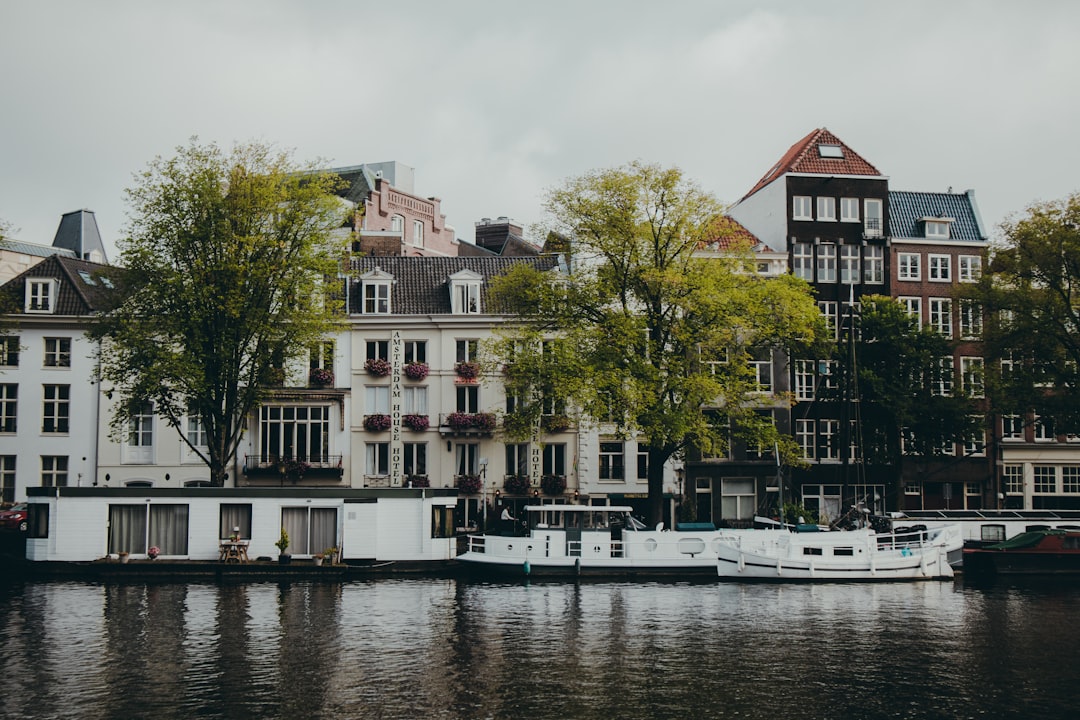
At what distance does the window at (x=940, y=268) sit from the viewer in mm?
69688

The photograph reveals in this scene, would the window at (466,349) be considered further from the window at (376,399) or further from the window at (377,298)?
the window at (377,298)

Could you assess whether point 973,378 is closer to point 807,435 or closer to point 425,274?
point 807,435

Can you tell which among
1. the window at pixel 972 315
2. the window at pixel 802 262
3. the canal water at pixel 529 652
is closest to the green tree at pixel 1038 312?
the window at pixel 972 315

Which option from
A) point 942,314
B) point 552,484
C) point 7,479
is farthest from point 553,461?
point 7,479

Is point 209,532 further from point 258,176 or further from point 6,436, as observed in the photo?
point 6,436

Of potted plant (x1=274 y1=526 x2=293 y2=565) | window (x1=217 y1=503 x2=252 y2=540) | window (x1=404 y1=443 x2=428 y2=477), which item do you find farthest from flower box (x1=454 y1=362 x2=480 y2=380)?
potted plant (x1=274 y1=526 x2=293 y2=565)

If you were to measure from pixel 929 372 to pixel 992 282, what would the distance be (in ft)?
22.8

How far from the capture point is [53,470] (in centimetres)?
6369

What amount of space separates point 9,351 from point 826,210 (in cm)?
4682

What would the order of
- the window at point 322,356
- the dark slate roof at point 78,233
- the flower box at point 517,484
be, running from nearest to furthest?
the window at point 322,356
the flower box at point 517,484
the dark slate roof at point 78,233

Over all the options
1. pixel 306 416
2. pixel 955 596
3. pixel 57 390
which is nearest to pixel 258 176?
pixel 306 416

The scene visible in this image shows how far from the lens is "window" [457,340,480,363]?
2520 inches

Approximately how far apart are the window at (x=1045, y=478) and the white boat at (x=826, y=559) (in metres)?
24.6

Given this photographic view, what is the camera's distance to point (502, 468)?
63594 mm
